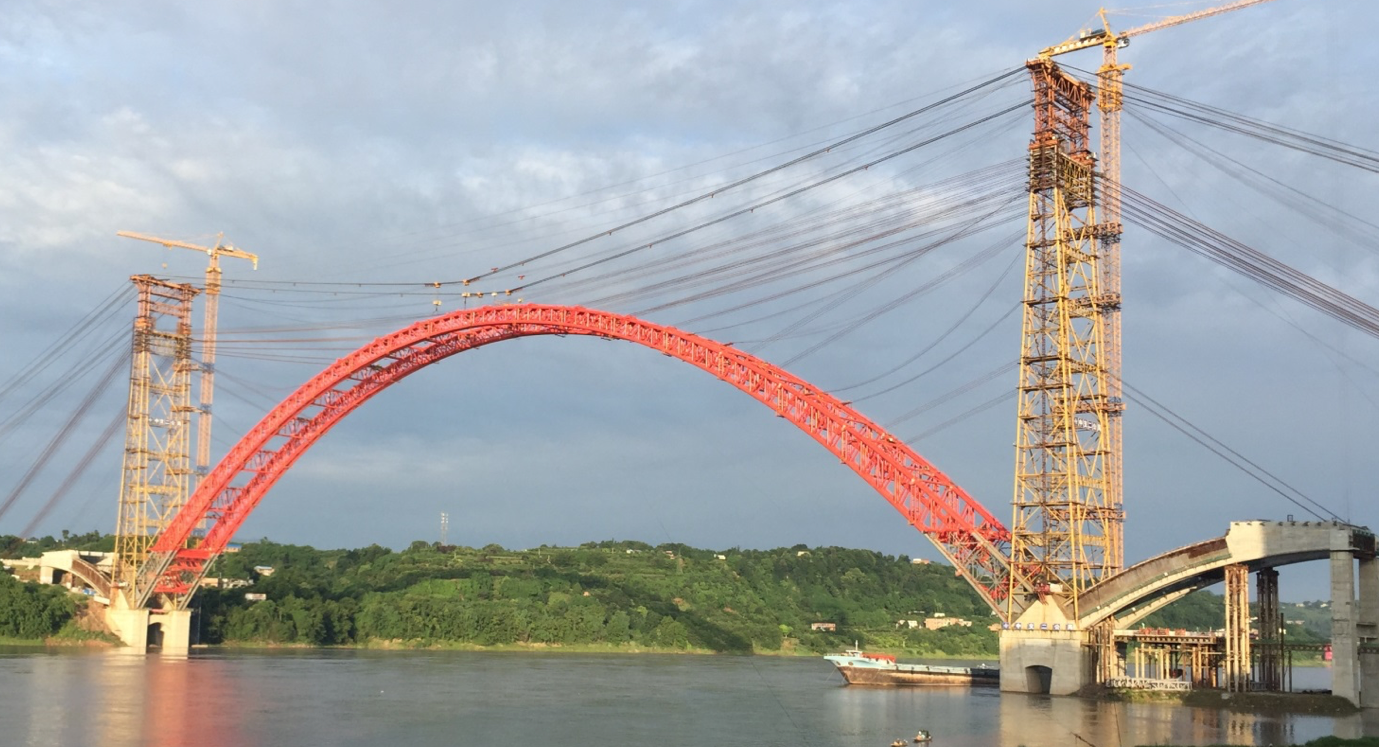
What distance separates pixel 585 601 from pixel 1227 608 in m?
58.3

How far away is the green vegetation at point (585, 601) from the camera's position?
9044 cm

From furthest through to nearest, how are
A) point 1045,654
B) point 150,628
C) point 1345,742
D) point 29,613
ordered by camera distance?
point 150,628 → point 29,613 → point 1045,654 → point 1345,742

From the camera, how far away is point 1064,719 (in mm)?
38094

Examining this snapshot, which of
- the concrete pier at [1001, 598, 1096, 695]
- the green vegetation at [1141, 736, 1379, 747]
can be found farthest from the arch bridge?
the green vegetation at [1141, 736, 1379, 747]

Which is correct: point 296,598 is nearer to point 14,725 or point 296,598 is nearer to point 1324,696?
point 14,725

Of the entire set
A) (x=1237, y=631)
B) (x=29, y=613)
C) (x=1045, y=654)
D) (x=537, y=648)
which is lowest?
(x=537, y=648)

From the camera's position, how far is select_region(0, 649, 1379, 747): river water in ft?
111

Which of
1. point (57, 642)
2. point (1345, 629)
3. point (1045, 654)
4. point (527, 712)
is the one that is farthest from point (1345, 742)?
point (57, 642)

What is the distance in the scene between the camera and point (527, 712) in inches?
Result: 1640

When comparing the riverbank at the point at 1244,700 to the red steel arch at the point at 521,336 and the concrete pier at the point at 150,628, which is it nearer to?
the red steel arch at the point at 521,336

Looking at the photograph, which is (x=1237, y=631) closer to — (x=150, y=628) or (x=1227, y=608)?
(x=1227, y=608)

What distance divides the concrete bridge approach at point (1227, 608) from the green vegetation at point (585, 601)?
49.0 m

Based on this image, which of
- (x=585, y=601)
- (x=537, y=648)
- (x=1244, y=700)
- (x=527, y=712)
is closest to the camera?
(x=527, y=712)

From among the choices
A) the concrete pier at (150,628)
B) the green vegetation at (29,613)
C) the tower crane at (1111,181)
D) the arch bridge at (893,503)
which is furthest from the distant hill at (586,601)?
the tower crane at (1111,181)
